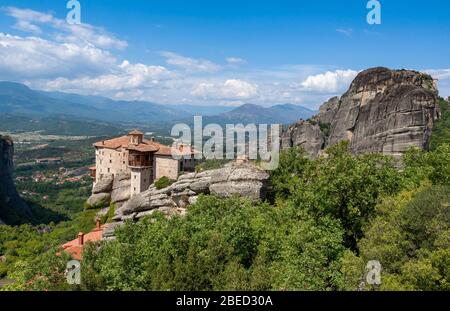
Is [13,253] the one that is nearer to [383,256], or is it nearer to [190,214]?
[190,214]

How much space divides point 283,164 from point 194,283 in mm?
27392

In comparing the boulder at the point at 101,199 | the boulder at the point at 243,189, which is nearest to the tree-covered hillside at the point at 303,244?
the boulder at the point at 243,189

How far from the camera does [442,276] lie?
58.2 ft

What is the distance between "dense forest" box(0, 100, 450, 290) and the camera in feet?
67.0

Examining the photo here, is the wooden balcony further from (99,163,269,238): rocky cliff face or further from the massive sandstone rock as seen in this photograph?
the massive sandstone rock

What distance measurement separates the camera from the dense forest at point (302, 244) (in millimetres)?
20422

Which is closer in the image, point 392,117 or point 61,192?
point 392,117

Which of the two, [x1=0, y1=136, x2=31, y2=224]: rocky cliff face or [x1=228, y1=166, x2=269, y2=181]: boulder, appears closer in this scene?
[x1=228, y1=166, x2=269, y2=181]: boulder

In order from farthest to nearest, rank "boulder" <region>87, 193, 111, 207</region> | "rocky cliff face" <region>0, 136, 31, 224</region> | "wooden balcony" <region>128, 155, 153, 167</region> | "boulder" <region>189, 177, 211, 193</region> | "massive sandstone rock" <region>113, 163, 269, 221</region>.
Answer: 1. "rocky cliff face" <region>0, 136, 31, 224</region>
2. "boulder" <region>87, 193, 111, 207</region>
3. "wooden balcony" <region>128, 155, 153, 167</region>
4. "boulder" <region>189, 177, 211, 193</region>
5. "massive sandstone rock" <region>113, 163, 269, 221</region>

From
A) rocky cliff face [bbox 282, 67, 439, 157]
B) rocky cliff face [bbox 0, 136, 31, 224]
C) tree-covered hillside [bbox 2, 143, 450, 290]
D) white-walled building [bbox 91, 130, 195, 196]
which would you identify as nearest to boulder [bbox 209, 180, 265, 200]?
tree-covered hillside [bbox 2, 143, 450, 290]

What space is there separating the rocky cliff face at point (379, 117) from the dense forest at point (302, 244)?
157 feet

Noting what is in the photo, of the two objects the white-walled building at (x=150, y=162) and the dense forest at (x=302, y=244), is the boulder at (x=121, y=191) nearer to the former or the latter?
the white-walled building at (x=150, y=162)

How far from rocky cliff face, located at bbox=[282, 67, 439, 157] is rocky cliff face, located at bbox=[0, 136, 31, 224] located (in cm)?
7948

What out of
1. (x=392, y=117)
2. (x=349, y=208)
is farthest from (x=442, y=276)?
(x=392, y=117)
